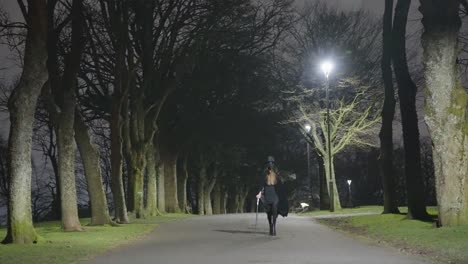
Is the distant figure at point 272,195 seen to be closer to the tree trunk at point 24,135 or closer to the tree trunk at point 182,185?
the tree trunk at point 24,135

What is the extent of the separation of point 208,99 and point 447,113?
3430 centimetres

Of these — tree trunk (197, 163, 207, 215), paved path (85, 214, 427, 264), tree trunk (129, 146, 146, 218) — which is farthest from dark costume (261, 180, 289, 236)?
tree trunk (197, 163, 207, 215)

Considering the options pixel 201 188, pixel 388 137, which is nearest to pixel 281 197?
pixel 388 137

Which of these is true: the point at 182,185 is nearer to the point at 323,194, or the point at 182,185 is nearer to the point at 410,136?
the point at 323,194

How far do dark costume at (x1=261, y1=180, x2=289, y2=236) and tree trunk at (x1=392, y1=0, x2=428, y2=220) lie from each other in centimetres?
598

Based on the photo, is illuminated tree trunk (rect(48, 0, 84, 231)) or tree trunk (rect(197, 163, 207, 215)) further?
tree trunk (rect(197, 163, 207, 215))

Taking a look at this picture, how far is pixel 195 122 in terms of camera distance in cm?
4906

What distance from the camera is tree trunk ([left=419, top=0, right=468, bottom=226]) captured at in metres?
17.0

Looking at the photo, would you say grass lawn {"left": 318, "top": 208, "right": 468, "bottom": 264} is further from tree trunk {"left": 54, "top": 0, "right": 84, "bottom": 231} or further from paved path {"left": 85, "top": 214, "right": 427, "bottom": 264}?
tree trunk {"left": 54, "top": 0, "right": 84, "bottom": 231}

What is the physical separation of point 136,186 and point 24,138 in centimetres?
1663

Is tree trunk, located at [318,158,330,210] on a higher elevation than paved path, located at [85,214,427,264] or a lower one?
higher

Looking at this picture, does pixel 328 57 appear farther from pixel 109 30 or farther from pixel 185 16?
pixel 109 30

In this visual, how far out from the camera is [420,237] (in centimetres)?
1606

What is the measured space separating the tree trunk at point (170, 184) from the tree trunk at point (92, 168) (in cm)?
2012
